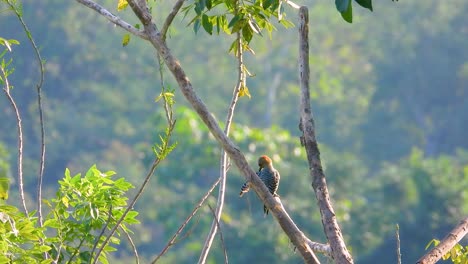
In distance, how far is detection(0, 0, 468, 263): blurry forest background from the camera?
2027cm

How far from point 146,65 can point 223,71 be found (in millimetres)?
1869

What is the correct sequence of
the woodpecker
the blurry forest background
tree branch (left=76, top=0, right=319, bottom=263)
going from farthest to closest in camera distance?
the blurry forest background → the woodpecker → tree branch (left=76, top=0, right=319, bottom=263)

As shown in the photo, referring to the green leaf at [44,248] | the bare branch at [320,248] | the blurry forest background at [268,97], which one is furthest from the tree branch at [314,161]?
the blurry forest background at [268,97]

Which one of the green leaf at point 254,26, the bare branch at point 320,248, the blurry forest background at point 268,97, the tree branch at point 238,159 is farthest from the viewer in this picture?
the blurry forest background at point 268,97

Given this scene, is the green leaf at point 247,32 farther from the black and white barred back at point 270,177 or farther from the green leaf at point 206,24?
the black and white barred back at point 270,177

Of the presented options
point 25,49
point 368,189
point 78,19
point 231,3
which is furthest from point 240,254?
point 231,3

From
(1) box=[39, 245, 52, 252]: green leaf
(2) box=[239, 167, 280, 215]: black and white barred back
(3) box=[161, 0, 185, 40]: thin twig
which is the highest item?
(2) box=[239, 167, 280, 215]: black and white barred back

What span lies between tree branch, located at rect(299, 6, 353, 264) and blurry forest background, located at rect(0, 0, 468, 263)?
15.2 m

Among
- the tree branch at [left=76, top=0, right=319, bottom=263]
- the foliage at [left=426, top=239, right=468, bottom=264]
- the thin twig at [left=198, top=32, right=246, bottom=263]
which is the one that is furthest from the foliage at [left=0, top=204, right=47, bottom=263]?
the foliage at [left=426, top=239, right=468, bottom=264]

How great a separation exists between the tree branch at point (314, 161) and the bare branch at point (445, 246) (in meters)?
0.24

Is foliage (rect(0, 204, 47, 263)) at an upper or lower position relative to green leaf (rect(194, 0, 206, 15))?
lower

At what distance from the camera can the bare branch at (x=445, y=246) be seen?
9.98 ft

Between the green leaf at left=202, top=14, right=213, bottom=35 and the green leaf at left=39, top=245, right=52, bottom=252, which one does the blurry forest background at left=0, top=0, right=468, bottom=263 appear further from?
the green leaf at left=39, top=245, right=52, bottom=252

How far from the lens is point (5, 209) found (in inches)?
116
